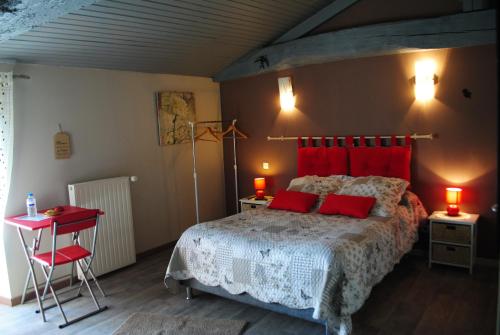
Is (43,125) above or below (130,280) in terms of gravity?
above

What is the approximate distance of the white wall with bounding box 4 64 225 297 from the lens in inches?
146

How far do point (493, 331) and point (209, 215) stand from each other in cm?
360

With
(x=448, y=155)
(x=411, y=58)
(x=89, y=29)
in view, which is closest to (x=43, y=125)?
(x=89, y=29)

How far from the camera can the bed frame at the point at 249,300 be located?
285 cm

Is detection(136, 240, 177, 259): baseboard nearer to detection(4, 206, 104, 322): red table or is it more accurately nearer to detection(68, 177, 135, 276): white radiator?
detection(68, 177, 135, 276): white radiator

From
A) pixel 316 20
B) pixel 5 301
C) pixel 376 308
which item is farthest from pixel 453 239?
pixel 5 301

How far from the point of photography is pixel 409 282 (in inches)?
145

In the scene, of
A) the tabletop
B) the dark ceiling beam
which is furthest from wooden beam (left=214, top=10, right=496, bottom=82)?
the dark ceiling beam

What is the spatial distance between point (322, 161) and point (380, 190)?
941 millimetres

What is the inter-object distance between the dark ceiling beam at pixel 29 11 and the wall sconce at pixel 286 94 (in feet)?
10.5

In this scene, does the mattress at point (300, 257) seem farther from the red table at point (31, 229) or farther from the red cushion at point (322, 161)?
the red table at point (31, 229)

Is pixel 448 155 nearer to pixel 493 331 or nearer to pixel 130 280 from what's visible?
pixel 493 331

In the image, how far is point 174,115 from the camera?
506 centimetres

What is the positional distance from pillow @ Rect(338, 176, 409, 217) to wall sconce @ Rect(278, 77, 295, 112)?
50.4 inches
